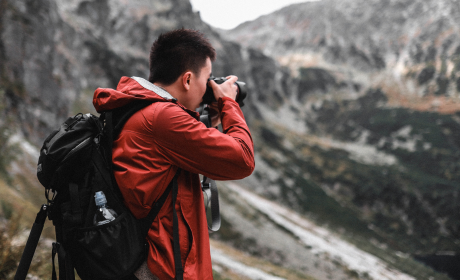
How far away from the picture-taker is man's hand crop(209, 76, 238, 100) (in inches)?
104

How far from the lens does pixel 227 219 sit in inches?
1310

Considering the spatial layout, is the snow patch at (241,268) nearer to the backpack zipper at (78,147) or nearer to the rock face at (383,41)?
the backpack zipper at (78,147)

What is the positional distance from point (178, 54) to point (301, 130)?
365ft

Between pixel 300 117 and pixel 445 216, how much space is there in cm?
6243

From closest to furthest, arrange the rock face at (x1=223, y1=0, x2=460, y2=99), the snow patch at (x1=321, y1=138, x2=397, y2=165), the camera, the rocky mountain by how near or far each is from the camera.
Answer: the camera
the rocky mountain
the snow patch at (x1=321, y1=138, x2=397, y2=165)
the rock face at (x1=223, y1=0, x2=460, y2=99)

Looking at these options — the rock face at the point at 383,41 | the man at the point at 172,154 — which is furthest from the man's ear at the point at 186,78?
the rock face at the point at 383,41

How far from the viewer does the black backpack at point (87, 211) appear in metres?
2.14

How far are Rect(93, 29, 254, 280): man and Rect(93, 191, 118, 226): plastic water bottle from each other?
0.15m

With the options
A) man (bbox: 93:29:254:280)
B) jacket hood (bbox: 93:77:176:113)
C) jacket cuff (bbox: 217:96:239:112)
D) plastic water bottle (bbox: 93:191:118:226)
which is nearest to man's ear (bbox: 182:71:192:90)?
man (bbox: 93:29:254:280)

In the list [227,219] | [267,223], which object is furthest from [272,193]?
[227,219]

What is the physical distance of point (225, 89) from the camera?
106 inches

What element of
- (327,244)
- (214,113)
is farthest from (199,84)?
(327,244)

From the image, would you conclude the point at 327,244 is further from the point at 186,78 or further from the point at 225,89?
the point at 186,78

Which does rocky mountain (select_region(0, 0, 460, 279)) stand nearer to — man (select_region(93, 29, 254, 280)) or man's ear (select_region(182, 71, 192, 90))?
man (select_region(93, 29, 254, 280))
